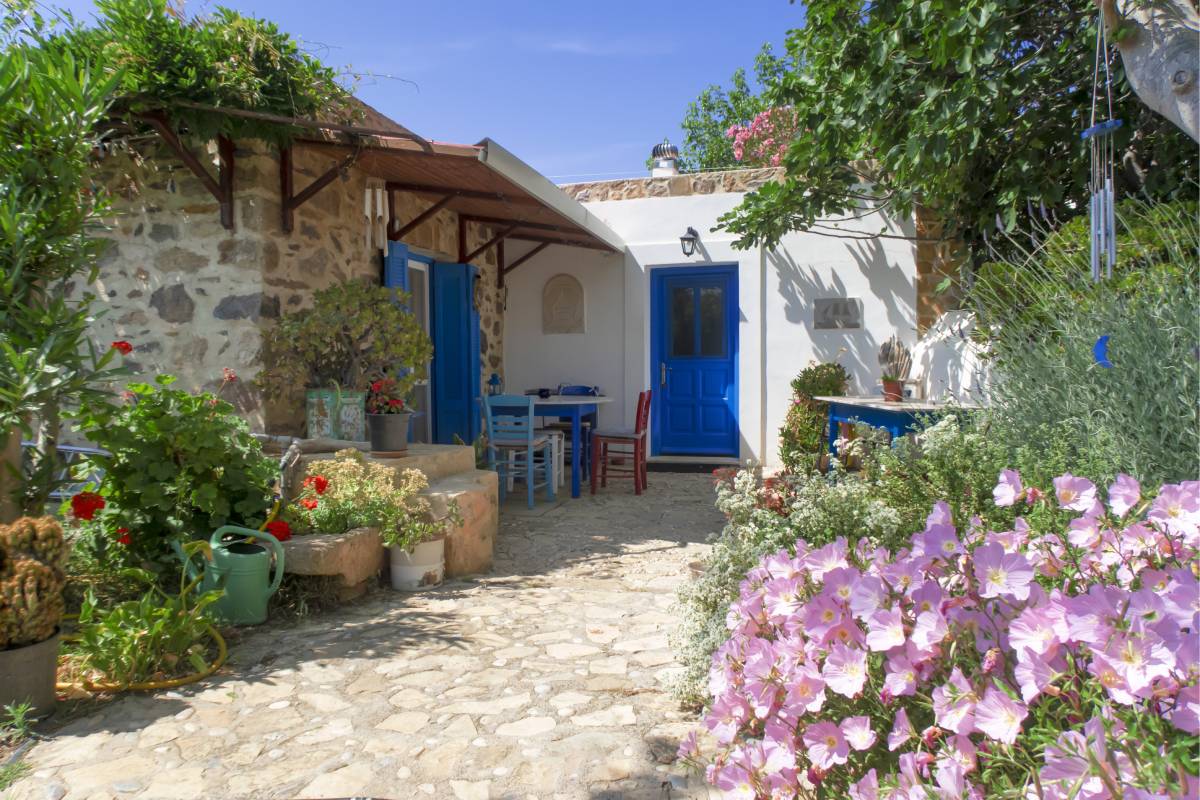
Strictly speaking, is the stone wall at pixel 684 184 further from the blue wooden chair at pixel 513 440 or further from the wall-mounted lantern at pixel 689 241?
the blue wooden chair at pixel 513 440

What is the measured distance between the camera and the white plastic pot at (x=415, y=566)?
3.96 m

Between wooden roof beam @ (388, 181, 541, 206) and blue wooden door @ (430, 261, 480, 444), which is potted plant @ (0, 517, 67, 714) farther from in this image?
blue wooden door @ (430, 261, 480, 444)

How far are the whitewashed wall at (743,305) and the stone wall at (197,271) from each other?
4.04 meters

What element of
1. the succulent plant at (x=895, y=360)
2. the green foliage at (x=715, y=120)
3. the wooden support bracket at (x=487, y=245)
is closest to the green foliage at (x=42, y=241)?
the wooden support bracket at (x=487, y=245)

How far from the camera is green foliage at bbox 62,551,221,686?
8.70 ft

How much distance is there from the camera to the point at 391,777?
212 cm

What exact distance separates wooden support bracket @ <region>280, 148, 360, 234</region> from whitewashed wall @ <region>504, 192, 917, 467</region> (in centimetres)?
411

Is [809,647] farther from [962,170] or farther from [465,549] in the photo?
[962,170]

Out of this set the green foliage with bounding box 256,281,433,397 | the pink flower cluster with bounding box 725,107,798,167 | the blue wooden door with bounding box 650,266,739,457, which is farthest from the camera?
the pink flower cluster with bounding box 725,107,798,167

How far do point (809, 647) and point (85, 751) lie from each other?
2.09 meters

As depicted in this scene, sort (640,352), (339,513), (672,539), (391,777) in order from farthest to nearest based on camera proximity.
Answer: (640,352), (672,539), (339,513), (391,777)

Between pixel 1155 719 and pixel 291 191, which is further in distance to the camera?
pixel 291 191

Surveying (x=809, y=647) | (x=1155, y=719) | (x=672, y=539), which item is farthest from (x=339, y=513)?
(x=1155, y=719)

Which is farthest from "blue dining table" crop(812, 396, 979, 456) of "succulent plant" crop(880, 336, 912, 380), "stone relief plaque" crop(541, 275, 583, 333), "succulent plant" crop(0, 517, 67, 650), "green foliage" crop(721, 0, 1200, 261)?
"stone relief plaque" crop(541, 275, 583, 333)
